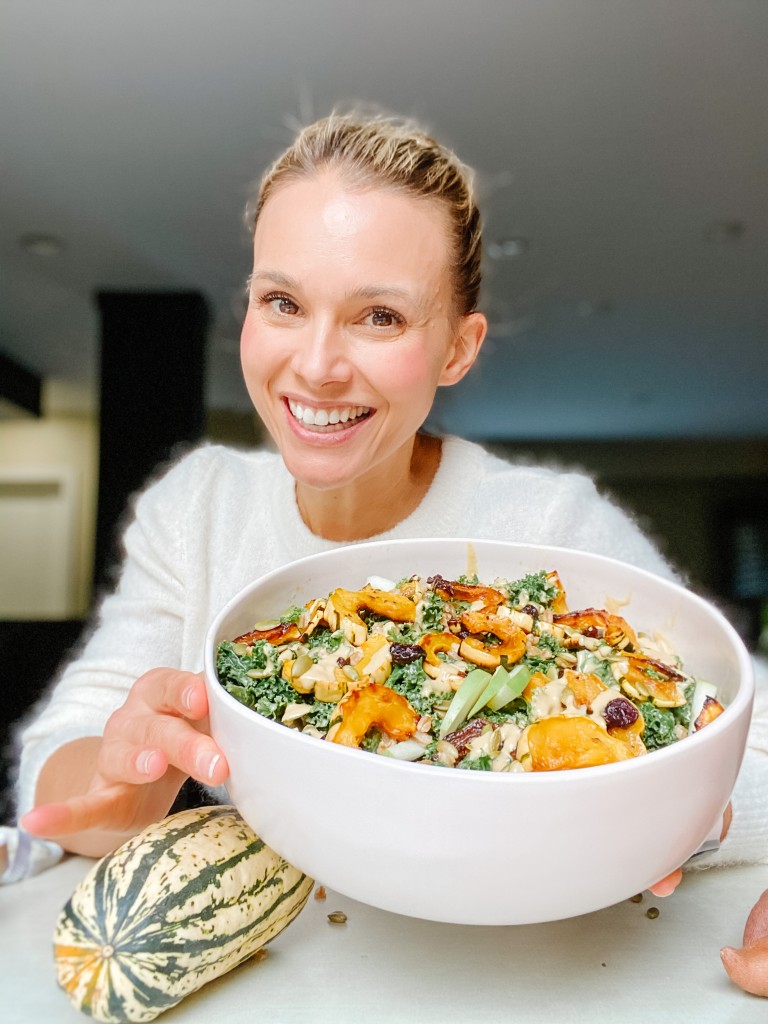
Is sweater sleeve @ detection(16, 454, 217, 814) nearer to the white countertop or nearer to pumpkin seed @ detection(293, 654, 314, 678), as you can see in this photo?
the white countertop

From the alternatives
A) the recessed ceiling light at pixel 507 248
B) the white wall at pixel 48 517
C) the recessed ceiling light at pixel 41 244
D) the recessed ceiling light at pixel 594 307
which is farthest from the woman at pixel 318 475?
the white wall at pixel 48 517

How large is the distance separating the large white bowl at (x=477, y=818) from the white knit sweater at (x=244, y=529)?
541mm

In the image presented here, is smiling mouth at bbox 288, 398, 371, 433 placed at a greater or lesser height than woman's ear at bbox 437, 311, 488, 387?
lesser

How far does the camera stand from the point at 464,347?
1.06m

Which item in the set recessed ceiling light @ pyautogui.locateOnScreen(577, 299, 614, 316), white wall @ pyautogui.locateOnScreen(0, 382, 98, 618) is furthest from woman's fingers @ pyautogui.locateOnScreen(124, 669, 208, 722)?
white wall @ pyautogui.locateOnScreen(0, 382, 98, 618)

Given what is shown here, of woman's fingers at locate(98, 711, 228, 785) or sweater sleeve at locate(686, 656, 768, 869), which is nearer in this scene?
woman's fingers at locate(98, 711, 228, 785)

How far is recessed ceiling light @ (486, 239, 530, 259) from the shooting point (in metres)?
4.03

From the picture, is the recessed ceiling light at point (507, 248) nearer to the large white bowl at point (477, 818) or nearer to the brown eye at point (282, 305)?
the brown eye at point (282, 305)

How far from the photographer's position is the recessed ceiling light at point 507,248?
13.2ft

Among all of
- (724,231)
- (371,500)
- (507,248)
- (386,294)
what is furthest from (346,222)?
(724,231)

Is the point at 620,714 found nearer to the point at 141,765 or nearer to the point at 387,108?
the point at 141,765

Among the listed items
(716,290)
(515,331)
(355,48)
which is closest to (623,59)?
(355,48)

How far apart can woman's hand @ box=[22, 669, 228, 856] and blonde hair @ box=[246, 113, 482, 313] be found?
1.77 feet

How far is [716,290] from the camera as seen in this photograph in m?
4.79
